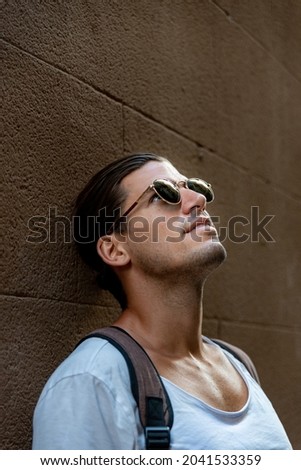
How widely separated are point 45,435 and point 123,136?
1606mm

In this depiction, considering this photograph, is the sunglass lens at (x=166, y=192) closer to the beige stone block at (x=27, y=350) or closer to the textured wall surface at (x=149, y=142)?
the textured wall surface at (x=149, y=142)

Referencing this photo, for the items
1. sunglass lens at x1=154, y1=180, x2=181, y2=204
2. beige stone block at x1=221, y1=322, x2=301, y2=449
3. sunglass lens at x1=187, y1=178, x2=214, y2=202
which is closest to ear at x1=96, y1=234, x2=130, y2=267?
sunglass lens at x1=154, y1=180, x2=181, y2=204

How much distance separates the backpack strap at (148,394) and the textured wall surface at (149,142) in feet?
1.49

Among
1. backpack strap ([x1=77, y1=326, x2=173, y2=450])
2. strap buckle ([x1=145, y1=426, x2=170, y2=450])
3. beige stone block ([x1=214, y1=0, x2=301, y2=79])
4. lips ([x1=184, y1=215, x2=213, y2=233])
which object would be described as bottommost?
strap buckle ([x1=145, y1=426, x2=170, y2=450])

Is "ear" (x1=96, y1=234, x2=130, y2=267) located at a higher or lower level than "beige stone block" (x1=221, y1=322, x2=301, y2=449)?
higher

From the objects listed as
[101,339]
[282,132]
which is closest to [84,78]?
[101,339]

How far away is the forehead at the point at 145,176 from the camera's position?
9.43 feet

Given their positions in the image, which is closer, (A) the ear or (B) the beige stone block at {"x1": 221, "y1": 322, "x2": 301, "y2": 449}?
(A) the ear

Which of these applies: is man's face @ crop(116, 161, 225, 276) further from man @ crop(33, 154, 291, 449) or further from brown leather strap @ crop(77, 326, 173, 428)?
brown leather strap @ crop(77, 326, 173, 428)

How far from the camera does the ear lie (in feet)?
9.29

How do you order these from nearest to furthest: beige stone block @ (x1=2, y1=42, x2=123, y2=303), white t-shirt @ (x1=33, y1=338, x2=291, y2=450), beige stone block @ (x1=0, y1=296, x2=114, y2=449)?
white t-shirt @ (x1=33, y1=338, x2=291, y2=450)
beige stone block @ (x1=0, y1=296, x2=114, y2=449)
beige stone block @ (x1=2, y1=42, x2=123, y2=303)

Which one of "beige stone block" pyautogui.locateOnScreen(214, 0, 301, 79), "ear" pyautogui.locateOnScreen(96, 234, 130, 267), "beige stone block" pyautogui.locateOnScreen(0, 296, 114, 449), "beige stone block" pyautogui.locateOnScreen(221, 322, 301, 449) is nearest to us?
"beige stone block" pyautogui.locateOnScreen(0, 296, 114, 449)

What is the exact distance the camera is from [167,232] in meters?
2.74
